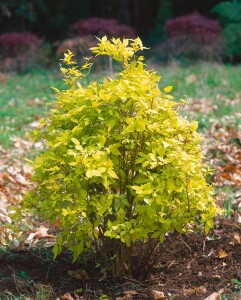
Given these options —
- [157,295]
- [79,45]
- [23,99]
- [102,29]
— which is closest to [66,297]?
[157,295]

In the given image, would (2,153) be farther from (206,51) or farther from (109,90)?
(206,51)

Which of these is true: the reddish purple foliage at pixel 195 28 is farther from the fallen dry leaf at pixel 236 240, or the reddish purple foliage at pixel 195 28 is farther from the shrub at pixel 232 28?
the fallen dry leaf at pixel 236 240

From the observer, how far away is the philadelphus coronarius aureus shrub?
3242 mm

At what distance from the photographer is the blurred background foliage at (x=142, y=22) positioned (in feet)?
48.8

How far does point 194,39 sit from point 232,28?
1.40 meters

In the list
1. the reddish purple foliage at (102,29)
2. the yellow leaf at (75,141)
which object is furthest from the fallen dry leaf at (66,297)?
the reddish purple foliage at (102,29)

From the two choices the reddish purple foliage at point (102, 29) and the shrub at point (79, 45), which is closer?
the shrub at point (79, 45)

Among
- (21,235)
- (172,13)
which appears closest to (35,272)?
(21,235)

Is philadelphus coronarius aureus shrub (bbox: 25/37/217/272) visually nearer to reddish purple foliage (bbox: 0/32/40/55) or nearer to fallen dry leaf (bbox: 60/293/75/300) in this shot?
fallen dry leaf (bbox: 60/293/75/300)

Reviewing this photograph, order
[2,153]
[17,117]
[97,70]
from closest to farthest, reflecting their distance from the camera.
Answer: [2,153]
[17,117]
[97,70]

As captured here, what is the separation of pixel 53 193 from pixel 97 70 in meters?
10.6

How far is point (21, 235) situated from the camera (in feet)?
14.4

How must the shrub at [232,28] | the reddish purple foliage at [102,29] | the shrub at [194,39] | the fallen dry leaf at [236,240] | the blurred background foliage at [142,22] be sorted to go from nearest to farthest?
the fallen dry leaf at [236,240] < the shrub at [194,39] < the blurred background foliage at [142,22] < the shrub at [232,28] < the reddish purple foliage at [102,29]

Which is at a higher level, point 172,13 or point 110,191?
point 110,191
